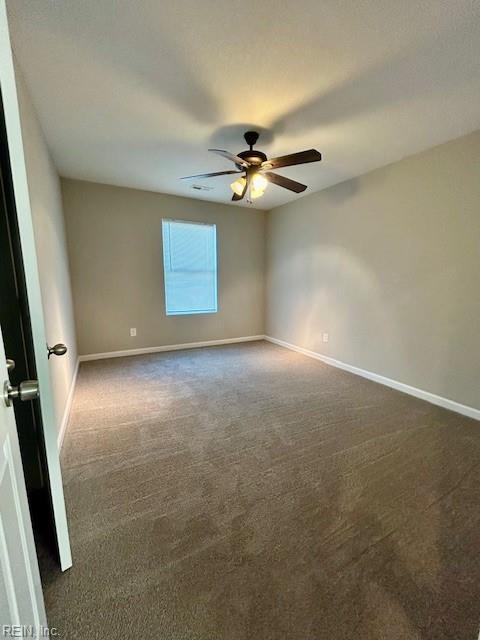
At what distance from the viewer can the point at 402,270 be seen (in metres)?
2.90

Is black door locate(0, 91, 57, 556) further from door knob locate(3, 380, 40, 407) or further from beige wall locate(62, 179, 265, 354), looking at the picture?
beige wall locate(62, 179, 265, 354)

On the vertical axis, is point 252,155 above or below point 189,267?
above

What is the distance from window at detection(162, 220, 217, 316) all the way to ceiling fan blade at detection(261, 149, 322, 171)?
2.28m

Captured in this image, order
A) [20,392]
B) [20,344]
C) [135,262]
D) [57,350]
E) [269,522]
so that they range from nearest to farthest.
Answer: [20,392] → [57,350] → [20,344] → [269,522] → [135,262]

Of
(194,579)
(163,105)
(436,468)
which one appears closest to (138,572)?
(194,579)

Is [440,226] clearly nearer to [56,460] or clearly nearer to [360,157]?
[360,157]

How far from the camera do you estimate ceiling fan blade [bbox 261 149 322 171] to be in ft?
6.43

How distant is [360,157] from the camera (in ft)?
9.16

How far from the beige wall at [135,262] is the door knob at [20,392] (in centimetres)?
348

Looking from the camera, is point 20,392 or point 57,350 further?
point 57,350

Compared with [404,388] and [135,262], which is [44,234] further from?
[404,388]

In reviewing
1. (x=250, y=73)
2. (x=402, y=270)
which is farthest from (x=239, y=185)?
(x=402, y=270)

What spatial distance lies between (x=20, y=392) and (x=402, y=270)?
10.6ft

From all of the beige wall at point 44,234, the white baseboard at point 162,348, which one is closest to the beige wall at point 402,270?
the white baseboard at point 162,348
